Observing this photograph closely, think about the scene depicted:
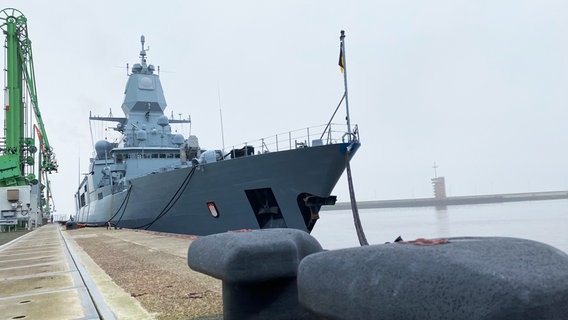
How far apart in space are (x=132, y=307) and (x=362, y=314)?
2700 millimetres

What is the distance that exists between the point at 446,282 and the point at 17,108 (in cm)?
3798

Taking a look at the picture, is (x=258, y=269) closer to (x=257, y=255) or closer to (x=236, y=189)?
(x=257, y=255)

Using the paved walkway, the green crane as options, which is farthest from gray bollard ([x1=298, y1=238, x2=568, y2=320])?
the green crane

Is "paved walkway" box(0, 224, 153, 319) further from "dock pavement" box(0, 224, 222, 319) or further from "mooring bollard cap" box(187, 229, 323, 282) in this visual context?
"mooring bollard cap" box(187, 229, 323, 282)

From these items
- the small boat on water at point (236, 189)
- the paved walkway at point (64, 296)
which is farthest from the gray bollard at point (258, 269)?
the small boat on water at point (236, 189)

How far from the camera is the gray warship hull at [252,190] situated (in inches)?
475

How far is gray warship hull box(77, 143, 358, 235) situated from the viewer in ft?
39.5

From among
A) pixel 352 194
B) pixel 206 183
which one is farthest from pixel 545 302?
pixel 206 183

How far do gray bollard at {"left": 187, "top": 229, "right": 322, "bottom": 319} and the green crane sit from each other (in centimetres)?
3168

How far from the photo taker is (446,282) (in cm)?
119

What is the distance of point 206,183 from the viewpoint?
1404 centimetres

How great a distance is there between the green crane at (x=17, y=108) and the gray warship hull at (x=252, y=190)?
18530mm

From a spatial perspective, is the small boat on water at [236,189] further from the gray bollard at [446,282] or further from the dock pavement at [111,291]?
the gray bollard at [446,282]

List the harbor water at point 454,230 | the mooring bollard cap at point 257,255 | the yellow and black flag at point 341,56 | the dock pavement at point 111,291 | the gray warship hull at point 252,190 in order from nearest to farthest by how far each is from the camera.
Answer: the mooring bollard cap at point 257,255 → the dock pavement at point 111,291 → the yellow and black flag at point 341,56 → the gray warship hull at point 252,190 → the harbor water at point 454,230
